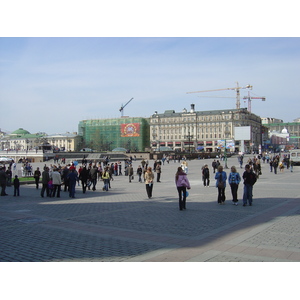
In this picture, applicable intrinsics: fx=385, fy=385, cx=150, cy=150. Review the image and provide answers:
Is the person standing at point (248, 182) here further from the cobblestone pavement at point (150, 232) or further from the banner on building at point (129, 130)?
the banner on building at point (129, 130)

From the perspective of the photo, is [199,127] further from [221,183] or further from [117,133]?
[221,183]

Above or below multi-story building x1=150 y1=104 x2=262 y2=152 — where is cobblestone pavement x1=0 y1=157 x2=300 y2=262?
below

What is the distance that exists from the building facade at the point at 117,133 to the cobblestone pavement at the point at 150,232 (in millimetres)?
123103

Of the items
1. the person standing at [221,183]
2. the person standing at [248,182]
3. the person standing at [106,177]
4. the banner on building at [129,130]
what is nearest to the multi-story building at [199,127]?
the banner on building at [129,130]

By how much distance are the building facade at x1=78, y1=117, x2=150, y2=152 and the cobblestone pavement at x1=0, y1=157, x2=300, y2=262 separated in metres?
123

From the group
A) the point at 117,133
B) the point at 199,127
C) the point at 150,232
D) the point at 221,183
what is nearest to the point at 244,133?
the point at 221,183

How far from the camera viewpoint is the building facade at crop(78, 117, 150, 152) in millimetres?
139625

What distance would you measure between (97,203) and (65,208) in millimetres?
1826

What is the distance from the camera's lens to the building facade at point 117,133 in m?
140

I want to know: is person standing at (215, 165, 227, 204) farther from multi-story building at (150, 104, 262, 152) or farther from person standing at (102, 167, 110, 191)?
multi-story building at (150, 104, 262, 152)

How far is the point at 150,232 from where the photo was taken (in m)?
9.47

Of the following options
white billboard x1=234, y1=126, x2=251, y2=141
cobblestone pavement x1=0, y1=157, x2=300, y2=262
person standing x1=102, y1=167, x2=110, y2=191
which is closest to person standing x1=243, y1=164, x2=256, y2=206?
cobblestone pavement x1=0, y1=157, x2=300, y2=262

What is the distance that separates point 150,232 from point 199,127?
140 m

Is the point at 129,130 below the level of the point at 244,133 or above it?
above
